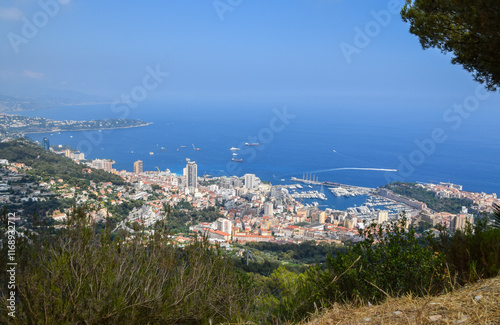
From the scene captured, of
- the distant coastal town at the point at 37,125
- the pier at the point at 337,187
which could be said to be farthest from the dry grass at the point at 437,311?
the distant coastal town at the point at 37,125

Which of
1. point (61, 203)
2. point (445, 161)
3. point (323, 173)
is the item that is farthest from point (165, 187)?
point (445, 161)

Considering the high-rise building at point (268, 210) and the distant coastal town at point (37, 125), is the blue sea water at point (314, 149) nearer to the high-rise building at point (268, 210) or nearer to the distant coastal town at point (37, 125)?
the distant coastal town at point (37, 125)

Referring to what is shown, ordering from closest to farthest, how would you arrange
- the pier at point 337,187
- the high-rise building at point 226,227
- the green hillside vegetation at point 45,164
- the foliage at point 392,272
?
the foliage at point 392,272, the high-rise building at point 226,227, the green hillside vegetation at point 45,164, the pier at point 337,187

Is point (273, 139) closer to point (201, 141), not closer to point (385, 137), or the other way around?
point (201, 141)

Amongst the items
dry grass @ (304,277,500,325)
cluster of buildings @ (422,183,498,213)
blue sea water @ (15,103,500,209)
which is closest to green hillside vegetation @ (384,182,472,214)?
cluster of buildings @ (422,183,498,213)

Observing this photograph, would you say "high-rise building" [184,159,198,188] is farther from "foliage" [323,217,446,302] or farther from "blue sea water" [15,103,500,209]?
"foliage" [323,217,446,302]
